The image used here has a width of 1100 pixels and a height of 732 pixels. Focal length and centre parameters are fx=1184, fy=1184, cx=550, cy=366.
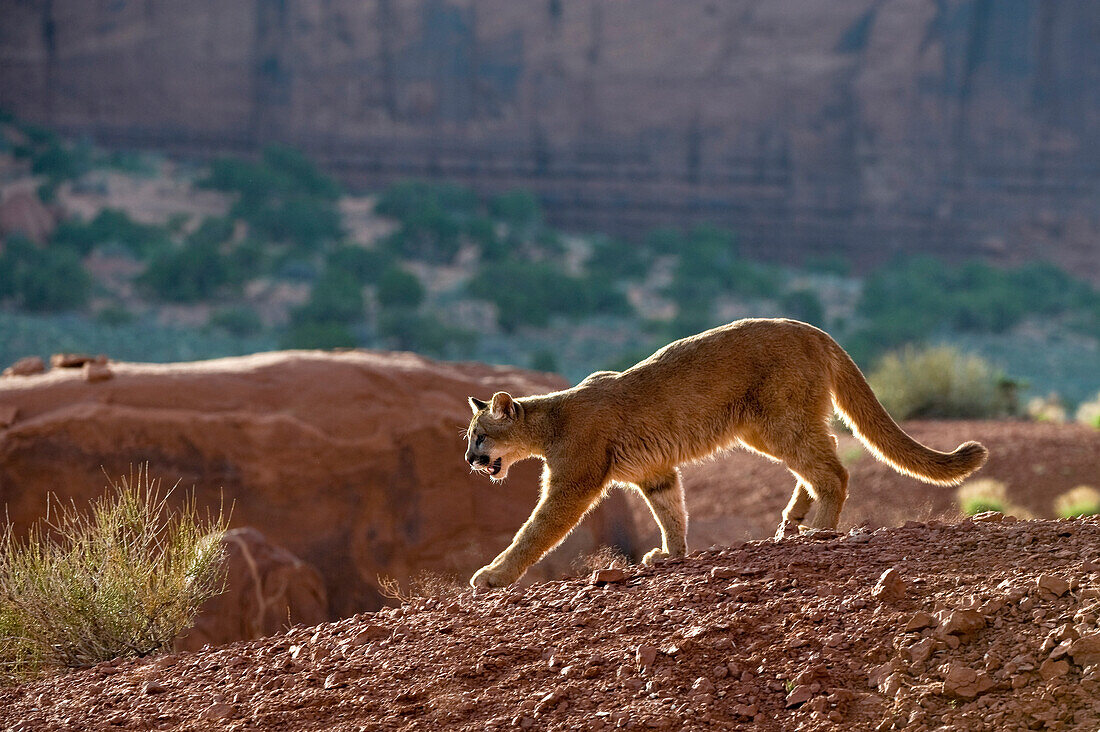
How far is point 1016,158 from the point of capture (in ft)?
184

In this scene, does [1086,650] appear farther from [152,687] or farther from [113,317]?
[113,317]

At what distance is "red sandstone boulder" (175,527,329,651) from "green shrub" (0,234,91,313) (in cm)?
3439

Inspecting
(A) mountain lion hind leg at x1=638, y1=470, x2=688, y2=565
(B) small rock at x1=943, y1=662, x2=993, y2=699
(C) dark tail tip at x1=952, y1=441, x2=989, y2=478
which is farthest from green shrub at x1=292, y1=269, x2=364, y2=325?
(B) small rock at x1=943, y1=662, x2=993, y2=699

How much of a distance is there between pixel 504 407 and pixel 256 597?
2908mm

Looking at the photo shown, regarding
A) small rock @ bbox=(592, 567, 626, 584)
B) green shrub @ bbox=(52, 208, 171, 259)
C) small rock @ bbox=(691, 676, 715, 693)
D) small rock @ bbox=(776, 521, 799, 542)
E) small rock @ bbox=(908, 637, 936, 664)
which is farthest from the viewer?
green shrub @ bbox=(52, 208, 171, 259)

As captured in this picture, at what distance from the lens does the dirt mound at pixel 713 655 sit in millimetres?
3695

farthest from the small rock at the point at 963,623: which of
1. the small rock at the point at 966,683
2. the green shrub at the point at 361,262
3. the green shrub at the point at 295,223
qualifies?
the green shrub at the point at 295,223

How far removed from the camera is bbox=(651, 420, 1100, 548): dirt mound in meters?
13.0

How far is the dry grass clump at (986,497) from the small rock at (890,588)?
8.61 meters

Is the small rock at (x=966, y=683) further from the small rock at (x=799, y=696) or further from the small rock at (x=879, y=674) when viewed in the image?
the small rock at (x=799, y=696)

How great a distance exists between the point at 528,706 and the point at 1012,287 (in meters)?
48.9

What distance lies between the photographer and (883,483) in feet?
46.4

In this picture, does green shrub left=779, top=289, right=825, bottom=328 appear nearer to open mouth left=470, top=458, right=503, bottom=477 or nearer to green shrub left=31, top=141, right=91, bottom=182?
green shrub left=31, top=141, right=91, bottom=182

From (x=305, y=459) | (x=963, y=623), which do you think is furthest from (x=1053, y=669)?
(x=305, y=459)
